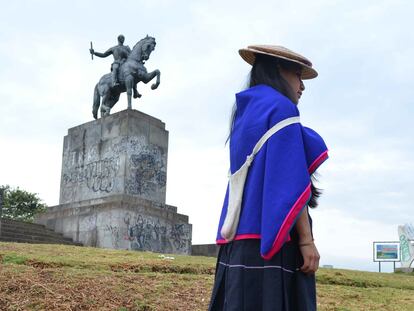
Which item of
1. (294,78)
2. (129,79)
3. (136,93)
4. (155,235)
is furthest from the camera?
(136,93)

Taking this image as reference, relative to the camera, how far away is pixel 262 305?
8.63 feet

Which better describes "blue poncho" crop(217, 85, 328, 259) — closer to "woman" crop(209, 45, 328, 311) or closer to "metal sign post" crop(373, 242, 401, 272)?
"woman" crop(209, 45, 328, 311)

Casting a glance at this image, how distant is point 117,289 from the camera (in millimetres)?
5855

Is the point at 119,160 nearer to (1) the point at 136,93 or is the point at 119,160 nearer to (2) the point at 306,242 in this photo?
(1) the point at 136,93

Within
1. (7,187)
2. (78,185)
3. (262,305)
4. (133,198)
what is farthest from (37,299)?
(7,187)

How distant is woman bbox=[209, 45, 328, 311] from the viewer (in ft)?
8.55

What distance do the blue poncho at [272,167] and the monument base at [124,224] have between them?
43.3 feet

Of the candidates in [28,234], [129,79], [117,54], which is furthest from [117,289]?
[117,54]

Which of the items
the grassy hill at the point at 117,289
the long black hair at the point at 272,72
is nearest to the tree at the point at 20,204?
the grassy hill at the point at 117,289

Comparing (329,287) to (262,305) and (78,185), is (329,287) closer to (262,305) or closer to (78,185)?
(262,305)

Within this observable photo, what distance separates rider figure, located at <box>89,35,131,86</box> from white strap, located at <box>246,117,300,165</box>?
16.4 m

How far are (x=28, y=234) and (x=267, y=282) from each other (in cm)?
1444

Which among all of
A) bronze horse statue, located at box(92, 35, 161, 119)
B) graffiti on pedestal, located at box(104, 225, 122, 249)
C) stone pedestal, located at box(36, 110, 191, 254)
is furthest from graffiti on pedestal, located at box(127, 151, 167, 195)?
bronze horse statue, located at box(92, 35, 161, 119)

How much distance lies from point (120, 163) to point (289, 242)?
1477 cm
